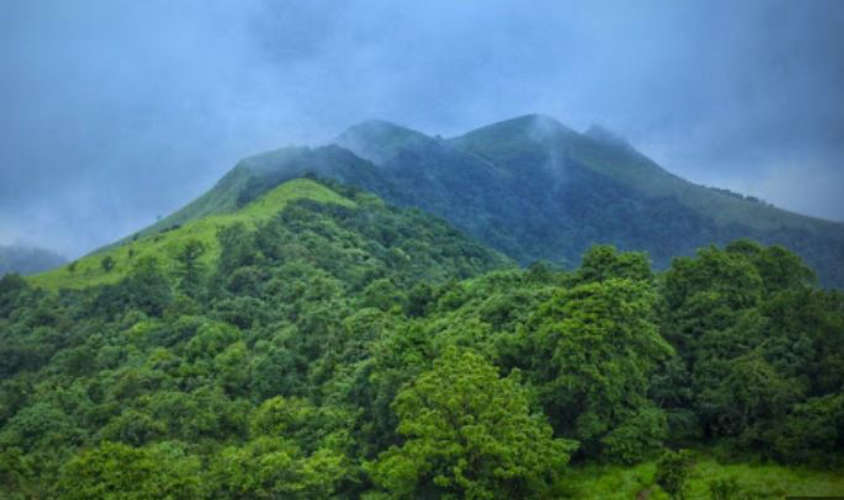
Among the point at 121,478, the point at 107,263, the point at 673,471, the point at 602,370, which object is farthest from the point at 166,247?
the point at 673,471

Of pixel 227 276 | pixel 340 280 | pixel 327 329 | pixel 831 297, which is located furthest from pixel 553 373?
pixel 227 276

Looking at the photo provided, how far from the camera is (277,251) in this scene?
122m

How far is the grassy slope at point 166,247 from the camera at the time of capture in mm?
132875

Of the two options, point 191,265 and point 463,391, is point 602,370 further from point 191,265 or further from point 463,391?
point 191,265

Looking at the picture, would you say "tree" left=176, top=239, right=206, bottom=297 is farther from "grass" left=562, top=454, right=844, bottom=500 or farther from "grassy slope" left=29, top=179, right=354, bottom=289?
"grass" left=562, top=454, right=844, bottom=500

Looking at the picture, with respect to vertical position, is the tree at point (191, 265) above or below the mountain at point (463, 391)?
above

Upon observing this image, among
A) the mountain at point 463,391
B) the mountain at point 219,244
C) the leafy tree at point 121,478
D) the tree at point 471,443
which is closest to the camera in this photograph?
the tree at point 471,443

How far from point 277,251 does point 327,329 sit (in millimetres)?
44377

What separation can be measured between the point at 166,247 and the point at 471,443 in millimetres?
114491

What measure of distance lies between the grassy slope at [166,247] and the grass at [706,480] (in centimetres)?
10256

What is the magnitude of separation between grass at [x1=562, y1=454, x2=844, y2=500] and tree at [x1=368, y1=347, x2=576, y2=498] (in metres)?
2.56

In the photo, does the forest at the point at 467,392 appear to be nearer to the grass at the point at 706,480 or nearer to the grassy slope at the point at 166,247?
the grass at the point at 706,480

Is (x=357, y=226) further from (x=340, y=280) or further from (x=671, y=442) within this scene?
(x=671, y=442)

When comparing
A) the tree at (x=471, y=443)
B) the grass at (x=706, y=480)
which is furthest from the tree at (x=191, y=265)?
the grass at (x=706, y=480)
